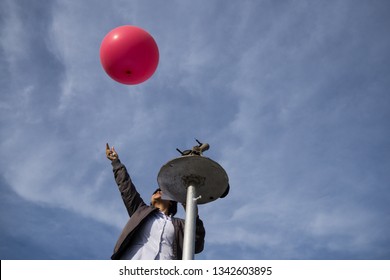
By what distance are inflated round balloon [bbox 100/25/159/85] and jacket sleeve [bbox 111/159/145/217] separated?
54.6 inches

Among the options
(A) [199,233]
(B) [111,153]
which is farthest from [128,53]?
(A) [199,233]

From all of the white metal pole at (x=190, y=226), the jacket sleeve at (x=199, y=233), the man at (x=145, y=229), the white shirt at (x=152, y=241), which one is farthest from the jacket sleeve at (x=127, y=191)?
the white metal pole at (x=190, y=226)

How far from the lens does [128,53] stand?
5230 mm

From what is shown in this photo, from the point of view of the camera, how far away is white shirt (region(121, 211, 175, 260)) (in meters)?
5.36

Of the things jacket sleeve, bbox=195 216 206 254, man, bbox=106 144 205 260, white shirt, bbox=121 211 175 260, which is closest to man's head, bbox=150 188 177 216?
man, bbox=106 144 205 260

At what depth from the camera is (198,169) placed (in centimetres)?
525

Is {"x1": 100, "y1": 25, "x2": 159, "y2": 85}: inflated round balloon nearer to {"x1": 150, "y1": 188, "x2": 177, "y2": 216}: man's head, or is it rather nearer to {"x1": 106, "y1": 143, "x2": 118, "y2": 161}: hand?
{"x1": 106, "y1": 143, "x2": 118, "y2": 161}: hand

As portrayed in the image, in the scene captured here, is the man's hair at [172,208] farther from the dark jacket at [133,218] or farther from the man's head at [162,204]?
the dark jacket at [133,218]

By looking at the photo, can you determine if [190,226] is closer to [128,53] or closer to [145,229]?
[145,229]

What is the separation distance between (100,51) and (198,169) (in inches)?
84.3

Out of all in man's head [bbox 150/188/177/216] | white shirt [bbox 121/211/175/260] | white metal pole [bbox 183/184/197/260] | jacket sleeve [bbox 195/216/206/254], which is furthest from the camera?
man's head [bbox 150/188/177/216]

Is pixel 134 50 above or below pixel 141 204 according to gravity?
above
